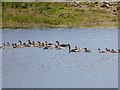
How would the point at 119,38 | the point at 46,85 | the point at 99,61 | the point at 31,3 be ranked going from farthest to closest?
the point at 31,3
the point at 119,38
the point at 99,61
the point at 46,85

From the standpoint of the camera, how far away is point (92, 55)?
53062mm

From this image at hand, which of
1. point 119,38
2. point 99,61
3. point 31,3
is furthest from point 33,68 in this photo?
point 31,3

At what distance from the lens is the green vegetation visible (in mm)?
99062

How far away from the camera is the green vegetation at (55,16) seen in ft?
325

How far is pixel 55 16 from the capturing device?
335 feet

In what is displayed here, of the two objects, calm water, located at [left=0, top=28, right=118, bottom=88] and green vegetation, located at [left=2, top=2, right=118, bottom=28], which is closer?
calm water, located at [left=0, top=28, right=118, bottom=88]

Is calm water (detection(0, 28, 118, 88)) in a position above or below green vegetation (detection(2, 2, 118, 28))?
above

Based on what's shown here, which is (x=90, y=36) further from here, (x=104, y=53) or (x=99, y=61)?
(x=99, y=61)

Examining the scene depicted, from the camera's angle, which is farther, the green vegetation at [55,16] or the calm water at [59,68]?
the green vegetation at [55,16]

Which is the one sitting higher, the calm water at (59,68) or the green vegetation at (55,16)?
the calm water at (59,68)

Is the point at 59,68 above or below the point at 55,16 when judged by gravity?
above

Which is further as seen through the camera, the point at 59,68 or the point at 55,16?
the point at 55,16

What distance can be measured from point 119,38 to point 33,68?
88.8 feet

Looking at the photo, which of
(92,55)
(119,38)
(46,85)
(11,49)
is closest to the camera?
(46,85)
